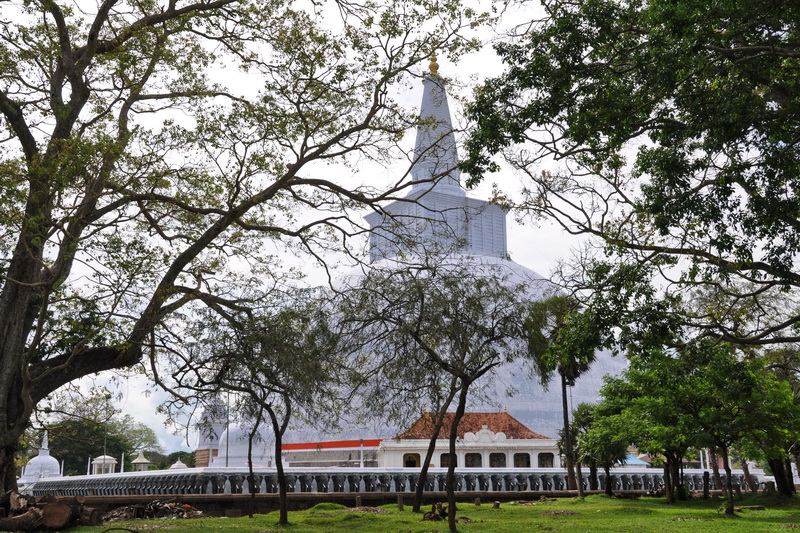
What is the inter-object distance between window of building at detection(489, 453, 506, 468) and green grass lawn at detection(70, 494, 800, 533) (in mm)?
15486

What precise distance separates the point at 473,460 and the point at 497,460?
1407mm

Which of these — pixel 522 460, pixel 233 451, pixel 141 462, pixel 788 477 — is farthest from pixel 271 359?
pixel 141 462

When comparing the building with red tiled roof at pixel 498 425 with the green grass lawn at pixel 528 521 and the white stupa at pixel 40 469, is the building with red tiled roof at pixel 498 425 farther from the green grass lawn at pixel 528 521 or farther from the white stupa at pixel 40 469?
the white stupa at pixel 40 469

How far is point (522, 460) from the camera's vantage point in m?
41.8

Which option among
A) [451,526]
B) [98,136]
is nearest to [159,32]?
[98,136]

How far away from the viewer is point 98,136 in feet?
46.5

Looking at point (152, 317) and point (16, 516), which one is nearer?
point (16, 516)

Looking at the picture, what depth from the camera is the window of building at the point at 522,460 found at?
41.6 m

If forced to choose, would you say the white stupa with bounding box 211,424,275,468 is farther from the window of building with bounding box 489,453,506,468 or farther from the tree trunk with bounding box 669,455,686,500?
the tree trunk with bounding box 669,455,686,500

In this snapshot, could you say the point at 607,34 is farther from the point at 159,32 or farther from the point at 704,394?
the point at 704,394

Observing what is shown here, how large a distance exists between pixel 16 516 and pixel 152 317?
436cm

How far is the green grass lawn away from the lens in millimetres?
16234

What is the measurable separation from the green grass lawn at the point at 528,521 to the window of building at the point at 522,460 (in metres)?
15.8

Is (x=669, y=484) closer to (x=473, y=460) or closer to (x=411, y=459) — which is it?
(x=473, y=460)
